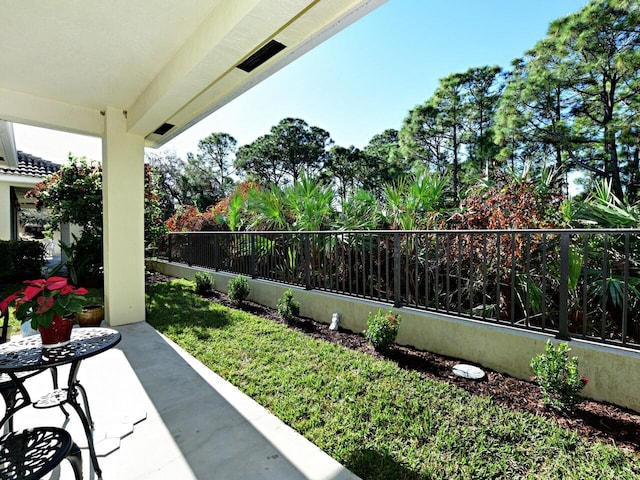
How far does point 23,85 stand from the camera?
3.62 meters

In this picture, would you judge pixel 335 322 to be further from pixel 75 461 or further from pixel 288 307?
pixel 75 461

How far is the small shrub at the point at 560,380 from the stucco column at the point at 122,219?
4.83 meters

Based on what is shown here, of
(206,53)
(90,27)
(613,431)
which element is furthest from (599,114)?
(90,27)

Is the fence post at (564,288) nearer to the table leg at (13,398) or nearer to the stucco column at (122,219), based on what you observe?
the table leg at (13,398)

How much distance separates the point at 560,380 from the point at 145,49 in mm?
4131

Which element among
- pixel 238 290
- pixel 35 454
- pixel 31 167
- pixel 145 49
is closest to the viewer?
pixel 35 454

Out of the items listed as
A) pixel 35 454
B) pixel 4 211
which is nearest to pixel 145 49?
pixel 35 454

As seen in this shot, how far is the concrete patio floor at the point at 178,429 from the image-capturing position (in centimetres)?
183

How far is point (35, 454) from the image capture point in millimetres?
1349

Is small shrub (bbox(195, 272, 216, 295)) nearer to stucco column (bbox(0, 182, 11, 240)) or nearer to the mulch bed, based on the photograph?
the mulch bed

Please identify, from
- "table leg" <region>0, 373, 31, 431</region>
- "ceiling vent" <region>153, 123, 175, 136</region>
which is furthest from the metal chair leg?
"ceiling vent" <region>153, 123, 175, 136</region>

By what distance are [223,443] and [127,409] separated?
909 millimetres

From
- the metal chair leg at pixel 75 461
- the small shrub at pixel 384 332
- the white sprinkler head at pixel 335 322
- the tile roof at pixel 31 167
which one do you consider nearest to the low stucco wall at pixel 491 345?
the white sprinkler head at pixel 335 322

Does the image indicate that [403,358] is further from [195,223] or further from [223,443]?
[195,223]
